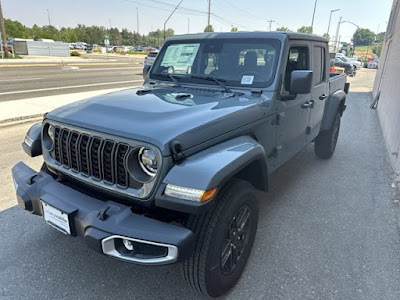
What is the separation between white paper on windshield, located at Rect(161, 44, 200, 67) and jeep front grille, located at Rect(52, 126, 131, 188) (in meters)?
1.65

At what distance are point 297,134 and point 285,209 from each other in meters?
0.90

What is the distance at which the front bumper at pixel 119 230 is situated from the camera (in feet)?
6.02

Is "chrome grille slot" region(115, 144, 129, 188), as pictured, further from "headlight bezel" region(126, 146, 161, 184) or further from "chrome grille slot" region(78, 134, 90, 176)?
"chrome grille slot" region(78, 134, 90, 176)

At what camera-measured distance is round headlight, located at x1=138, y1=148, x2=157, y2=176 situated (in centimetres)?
202

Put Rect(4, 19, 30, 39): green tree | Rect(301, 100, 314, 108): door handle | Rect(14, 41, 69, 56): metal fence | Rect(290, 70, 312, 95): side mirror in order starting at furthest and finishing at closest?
Rect(4, 19, 30, 39): green tree < Rect(14, 41, 69, 56): metal fence < Rect(301, 100, 314, 108): door handle < Rect(290, 70, 312, 95): side mirror

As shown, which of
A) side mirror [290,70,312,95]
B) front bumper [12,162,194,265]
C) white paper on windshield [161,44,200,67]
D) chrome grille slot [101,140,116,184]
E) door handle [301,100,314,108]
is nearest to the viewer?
front bumper [12,162,194,265]

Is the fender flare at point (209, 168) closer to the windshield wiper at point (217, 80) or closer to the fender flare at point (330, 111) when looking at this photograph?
the windshield wiper at point (217, 80)

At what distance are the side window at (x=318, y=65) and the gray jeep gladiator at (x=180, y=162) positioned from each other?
860 mm

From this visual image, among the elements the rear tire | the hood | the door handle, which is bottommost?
the rear tire

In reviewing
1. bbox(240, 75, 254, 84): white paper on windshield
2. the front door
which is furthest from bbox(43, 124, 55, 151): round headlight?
the front door

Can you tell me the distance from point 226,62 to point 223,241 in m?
1.90

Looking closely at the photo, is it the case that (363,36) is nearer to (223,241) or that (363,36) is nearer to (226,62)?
(226,62)

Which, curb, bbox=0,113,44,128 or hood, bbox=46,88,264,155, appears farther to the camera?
curb, bbox=0,113,44,128

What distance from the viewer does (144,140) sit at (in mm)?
2002
